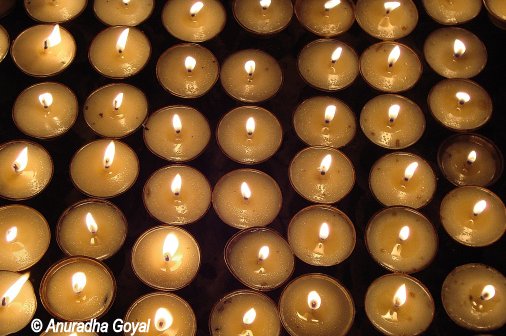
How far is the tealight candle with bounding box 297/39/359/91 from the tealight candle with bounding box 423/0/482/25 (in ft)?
1.35

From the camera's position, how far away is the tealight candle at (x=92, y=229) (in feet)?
4.70

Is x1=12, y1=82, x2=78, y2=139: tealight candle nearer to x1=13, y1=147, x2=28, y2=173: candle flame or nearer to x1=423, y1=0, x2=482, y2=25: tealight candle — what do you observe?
x1=13, y1=147, x2=28, y2=173: candle flame

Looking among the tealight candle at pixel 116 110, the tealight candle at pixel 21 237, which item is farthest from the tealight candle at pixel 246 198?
the tealight candle at pixel 21 237

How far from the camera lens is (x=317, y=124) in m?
1.67

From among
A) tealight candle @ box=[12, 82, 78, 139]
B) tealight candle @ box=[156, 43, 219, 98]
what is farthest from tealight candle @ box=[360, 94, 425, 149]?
tealight candle @ box=[12, 82, 78, 139]

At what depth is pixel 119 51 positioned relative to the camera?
1696 millimetres

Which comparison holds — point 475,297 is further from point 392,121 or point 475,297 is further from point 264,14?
point 264,14

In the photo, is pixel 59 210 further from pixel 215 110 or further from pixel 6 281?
pixel 215 110

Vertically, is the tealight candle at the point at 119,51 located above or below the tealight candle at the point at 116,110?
above

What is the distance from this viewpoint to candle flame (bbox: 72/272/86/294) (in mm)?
1343

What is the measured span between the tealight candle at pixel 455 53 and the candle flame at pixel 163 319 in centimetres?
132

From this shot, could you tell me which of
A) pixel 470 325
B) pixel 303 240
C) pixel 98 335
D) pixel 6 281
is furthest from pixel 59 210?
pixel 470 325

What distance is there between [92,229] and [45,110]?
18.7 inches

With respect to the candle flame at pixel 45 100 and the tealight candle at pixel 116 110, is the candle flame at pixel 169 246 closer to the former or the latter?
the tealight candle at pixel 116 110
